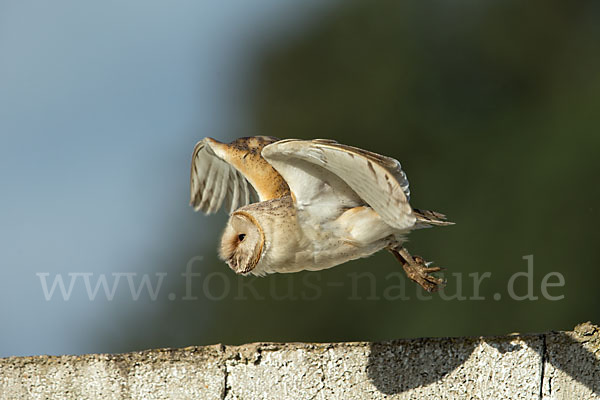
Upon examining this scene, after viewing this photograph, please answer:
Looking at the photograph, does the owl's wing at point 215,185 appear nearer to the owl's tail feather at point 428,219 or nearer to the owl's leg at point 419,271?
the owl's leg at point 419,271

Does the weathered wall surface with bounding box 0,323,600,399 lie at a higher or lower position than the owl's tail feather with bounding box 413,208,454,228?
lower

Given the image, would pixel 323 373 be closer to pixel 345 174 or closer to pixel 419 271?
pixel 345 174

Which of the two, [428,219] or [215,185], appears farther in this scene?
[215,185]

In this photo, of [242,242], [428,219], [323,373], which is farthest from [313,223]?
[323,373]

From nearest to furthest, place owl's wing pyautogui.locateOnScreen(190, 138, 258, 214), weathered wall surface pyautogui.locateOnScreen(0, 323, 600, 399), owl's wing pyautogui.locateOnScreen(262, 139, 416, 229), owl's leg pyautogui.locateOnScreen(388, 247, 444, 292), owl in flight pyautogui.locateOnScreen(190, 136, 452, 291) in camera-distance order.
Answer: weathered wall surface pyautogui.locateOnScreen(0, 323, 600, 399) < owl's wing pyautogui.locateOnScreen(262, 139, 416, 229) < owl in flight pyautogui.locateOnScreen(190, 136, 452, 291) < owl's leg pyautogui.locateOnScreen(388, 247, 444, 292) < owl's wing pyautogui.locateOnScreen(190, 138, 258, 214)

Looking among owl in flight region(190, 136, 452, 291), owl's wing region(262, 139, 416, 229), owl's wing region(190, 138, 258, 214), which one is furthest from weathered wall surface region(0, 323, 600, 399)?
owl's wing region(190, 138, 258, 214)

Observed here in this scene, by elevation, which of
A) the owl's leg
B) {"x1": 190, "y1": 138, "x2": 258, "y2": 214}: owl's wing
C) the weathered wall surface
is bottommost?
the weathered wall surface

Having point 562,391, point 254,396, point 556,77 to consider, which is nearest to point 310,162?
point 254,396

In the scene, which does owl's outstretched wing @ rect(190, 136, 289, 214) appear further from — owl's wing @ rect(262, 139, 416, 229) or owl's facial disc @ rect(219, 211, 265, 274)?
owl's wing @ rect(262, 139, 416, 229)
